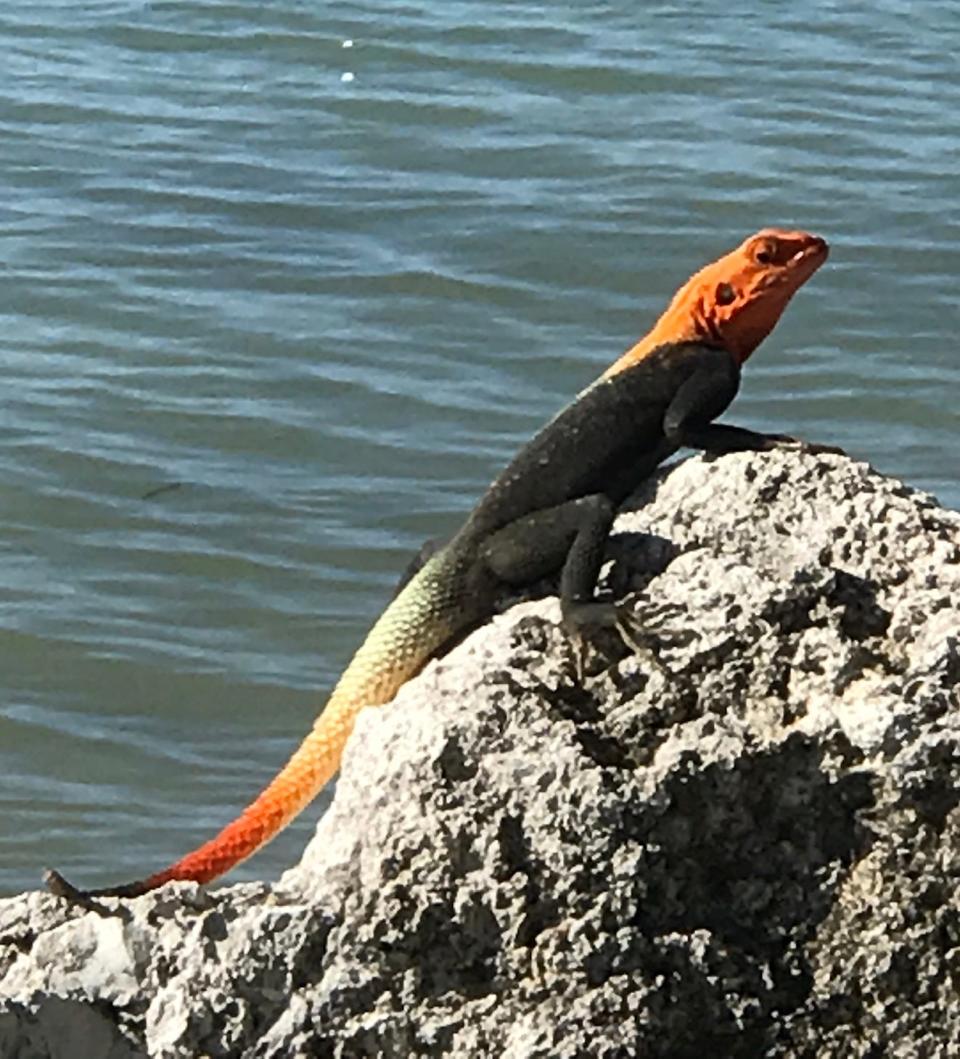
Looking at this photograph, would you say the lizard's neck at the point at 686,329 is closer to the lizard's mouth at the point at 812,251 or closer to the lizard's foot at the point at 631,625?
the lizard's mouth at the point at 812,251

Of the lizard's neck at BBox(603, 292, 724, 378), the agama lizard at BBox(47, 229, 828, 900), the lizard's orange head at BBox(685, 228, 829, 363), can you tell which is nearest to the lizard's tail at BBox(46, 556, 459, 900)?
the agama lizard at BBox(47, 229, 828, 900)

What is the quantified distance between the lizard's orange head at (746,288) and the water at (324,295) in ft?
7.90

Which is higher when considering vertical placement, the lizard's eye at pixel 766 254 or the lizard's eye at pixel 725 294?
the lizard's eye at pixel 766 254

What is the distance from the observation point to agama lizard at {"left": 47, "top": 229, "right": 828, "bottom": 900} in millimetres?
4008

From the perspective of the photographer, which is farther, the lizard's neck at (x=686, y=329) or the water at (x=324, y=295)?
the water at (x=324, y=295)

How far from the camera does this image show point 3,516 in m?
8.33

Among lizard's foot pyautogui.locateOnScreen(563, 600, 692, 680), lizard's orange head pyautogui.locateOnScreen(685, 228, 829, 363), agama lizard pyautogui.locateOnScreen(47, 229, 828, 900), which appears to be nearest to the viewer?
lizard's foot pyautogui.locateOnScreen(563, 600, 692, 680)

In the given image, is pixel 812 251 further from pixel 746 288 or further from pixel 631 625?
pixel 631 625

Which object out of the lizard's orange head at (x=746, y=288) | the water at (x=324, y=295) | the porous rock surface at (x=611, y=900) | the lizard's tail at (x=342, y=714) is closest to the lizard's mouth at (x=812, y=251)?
the lizard's orange head at (x=746, y=288)

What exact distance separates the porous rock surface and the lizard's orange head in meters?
1.10

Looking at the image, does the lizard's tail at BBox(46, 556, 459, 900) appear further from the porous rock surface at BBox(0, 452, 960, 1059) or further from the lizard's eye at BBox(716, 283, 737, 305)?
the lizard's eye at BBox(716, 283, 737, 305)

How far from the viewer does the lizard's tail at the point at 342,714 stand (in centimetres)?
401

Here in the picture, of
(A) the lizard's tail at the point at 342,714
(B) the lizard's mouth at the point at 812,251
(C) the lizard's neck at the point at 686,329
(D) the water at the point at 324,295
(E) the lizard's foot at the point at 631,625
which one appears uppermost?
(B) the lizard's mouth at the point at 812,251

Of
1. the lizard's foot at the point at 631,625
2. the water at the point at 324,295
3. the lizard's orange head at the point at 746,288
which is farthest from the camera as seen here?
the water at the point at 324,295
